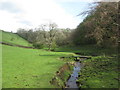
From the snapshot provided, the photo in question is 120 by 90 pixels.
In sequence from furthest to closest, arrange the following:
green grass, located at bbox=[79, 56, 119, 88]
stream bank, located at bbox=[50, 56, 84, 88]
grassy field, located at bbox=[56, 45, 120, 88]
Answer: stream bank, located at bbox=[50, 56, 84, 88]
grassy field, located at bbox=[56, 45, 120, 88]
green grass, located at bbox=[79, 56, 119, 88]

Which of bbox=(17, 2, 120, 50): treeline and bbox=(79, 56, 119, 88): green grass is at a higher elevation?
bbox=(17, 2, 120, 50): treeline

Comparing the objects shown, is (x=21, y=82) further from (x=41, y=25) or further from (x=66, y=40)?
(x=66, y=40)

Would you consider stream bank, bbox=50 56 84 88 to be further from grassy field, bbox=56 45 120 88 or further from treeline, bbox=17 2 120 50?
treeline, bbox=17 2 120 50

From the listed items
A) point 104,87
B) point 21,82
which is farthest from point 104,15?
point 21,82

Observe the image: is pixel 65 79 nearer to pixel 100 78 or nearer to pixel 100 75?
pixel 100 78

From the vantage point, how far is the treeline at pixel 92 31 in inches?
571

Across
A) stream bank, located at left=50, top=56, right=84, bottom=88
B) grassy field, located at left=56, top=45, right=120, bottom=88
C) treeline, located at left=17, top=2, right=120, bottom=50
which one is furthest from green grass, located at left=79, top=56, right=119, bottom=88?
treeline, located at left=17, top=2, right=120, bottom=50

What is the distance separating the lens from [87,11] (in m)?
16.7

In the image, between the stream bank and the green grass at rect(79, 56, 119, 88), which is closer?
the green grass at rect(79, 56, 119, 88)

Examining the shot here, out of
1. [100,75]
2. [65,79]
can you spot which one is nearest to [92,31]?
[100,75]

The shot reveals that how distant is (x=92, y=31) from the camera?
2172 cm

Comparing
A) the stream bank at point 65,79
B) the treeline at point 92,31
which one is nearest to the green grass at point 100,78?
the stream bank at point 65,79

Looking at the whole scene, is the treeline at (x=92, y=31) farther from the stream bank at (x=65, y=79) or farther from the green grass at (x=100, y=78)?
the stream bank at (x=65, y=79)

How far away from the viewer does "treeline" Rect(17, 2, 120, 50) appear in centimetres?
1449
